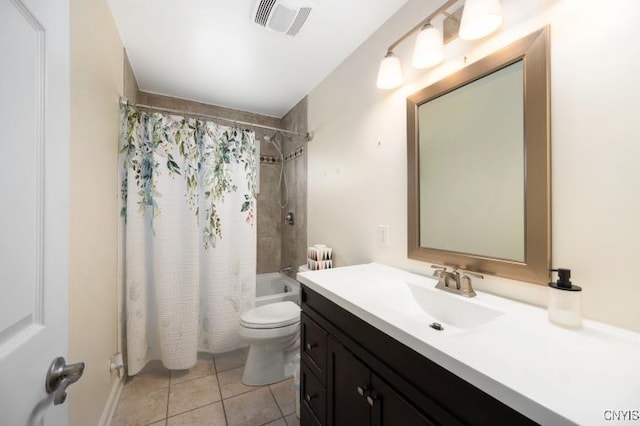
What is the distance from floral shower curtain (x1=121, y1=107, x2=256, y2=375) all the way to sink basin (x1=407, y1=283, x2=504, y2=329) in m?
1.46

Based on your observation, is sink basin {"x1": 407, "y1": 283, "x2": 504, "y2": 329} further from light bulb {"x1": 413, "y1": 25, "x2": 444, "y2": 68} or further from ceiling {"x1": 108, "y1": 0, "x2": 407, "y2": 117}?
ceiling {"x1": 108, "y1": 0, "x2": 407, "y2": 117}

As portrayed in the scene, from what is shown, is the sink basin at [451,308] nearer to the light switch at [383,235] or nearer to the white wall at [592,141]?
the white wall at [592,141]

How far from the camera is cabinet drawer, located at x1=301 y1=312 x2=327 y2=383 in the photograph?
3.45ft

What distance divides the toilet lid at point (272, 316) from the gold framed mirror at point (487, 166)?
102 cm

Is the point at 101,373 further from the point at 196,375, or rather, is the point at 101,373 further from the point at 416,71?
the point at 416,71

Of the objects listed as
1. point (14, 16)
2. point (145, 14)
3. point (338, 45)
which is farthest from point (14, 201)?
point (338, 45)

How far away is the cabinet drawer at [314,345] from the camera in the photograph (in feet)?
3.45

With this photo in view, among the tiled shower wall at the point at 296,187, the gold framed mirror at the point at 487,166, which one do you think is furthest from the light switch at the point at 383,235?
the tiled shower wall at the point at 296,187

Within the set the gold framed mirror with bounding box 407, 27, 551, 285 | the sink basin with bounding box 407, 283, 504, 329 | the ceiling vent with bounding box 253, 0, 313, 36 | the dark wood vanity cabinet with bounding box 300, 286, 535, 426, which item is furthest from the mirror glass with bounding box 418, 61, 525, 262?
the ceiling vent with bounding box 253, 0, 313, 36

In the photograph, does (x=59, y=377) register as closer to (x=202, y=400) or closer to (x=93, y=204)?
(x=93, y=204)

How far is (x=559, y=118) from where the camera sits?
2.57ft

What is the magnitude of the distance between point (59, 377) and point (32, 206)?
362 mm

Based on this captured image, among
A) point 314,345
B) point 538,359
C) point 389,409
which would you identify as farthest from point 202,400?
point 538,359

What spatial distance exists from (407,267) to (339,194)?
30.4 inches
